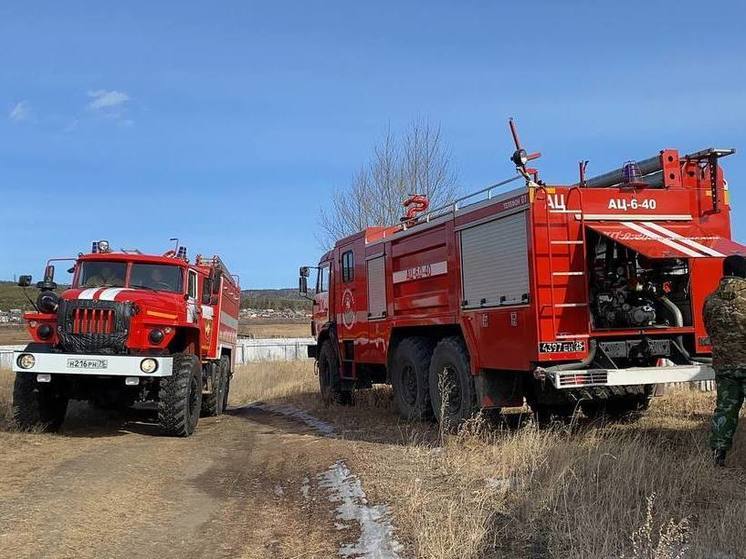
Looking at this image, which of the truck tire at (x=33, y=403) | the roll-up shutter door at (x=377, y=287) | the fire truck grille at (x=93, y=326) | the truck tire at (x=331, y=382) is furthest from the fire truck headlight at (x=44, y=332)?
the truck tire at (x=331, y=382)

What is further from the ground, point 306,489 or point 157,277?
point 157,277

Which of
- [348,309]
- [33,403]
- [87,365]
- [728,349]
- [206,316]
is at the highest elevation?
[348,309]

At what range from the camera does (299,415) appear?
43.7 ft

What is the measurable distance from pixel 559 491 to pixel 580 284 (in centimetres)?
313

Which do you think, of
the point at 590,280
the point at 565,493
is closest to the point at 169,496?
the point at 565,493

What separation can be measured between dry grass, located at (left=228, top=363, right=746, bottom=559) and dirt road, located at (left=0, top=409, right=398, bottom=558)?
631 mm

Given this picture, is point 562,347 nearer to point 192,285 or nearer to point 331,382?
point 192,285

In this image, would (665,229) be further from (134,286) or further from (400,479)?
(134,286)

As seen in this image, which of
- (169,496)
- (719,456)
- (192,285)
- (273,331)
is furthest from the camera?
(273,331)

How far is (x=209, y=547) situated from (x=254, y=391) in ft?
54.0

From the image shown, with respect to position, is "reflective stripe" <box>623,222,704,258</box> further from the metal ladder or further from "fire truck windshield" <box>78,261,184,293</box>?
"fire truck windshield" <box>78,261,184,293</box>

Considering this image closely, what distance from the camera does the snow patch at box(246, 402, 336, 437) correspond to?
425 inches

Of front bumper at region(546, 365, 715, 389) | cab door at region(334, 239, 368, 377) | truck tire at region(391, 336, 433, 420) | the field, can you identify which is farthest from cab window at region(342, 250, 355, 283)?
front bumper at region(546, 365, 715, 389)

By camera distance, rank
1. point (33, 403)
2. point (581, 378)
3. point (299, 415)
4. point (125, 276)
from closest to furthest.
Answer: point (581, 378), point (33, 403), point (125, 276), point (299, 415)
